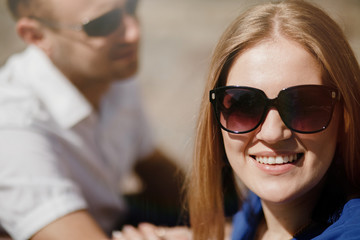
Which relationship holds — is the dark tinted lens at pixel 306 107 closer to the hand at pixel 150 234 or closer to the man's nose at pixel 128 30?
the hand at pixel 150 234

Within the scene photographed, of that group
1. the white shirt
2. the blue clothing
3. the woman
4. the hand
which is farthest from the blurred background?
the woman

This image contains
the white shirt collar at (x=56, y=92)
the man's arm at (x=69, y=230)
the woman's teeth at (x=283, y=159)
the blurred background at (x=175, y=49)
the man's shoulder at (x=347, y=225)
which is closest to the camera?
the man's shoulder at (x=347, y=225)

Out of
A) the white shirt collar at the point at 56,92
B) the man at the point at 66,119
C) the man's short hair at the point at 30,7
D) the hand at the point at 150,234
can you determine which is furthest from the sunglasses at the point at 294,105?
the man's short hair at the point at 30,7

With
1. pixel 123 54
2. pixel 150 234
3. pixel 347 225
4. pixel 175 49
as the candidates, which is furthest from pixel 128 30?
pixel 175 49

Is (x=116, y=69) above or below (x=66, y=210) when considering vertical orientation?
above

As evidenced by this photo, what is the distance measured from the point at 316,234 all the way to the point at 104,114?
1.43 meters

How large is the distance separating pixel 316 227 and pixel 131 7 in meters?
1.50

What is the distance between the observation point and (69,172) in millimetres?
1932

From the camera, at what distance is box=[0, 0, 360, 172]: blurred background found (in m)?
3.73

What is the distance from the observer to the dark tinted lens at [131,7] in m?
2.17

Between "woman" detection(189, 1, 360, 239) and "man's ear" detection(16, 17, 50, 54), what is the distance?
123cm

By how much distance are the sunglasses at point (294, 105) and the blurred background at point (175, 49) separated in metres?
2.09

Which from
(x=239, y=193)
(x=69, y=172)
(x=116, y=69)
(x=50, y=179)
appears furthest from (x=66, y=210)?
(x=116, y=69)

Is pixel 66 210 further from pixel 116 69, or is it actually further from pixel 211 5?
pixel 211 5
